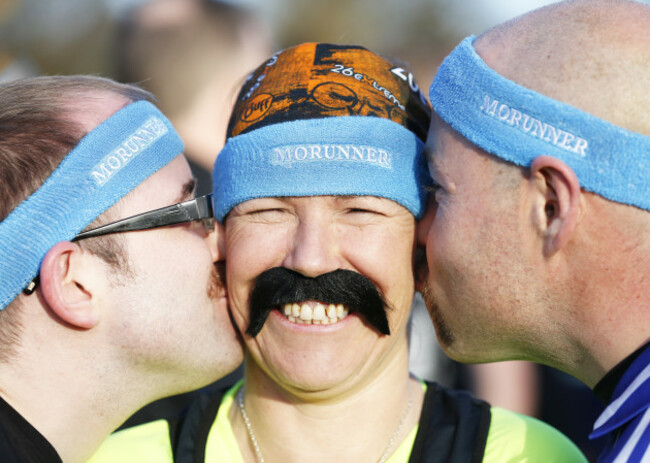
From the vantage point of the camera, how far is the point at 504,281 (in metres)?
2.75

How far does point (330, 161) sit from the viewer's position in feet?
9.48

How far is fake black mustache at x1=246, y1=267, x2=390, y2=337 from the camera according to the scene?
2881 mm

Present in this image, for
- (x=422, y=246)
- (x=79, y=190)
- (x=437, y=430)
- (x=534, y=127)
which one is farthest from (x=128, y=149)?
(x=437, y=430)

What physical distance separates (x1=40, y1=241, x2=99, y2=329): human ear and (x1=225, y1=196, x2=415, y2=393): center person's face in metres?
0.56

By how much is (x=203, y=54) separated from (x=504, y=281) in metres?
3.14

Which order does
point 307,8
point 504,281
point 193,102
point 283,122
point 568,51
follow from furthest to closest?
1. point 307,8
2. point 193,102
3. point 283,122
4. point 504,281
5. point 568,51

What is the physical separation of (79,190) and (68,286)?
34cm

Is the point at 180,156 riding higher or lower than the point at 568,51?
lower

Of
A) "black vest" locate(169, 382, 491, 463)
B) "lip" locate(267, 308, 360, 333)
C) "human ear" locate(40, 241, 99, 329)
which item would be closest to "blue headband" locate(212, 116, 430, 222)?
"lip" locate(267, 308, 360, 333)

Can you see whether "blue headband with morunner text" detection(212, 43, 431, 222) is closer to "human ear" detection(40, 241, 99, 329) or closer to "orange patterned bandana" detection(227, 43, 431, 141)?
"orange patterned bandana" detection(227, 43, 431, 141)

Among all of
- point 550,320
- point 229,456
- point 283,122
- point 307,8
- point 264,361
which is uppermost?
point 283,122

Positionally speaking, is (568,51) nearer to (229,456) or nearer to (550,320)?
(550,320)

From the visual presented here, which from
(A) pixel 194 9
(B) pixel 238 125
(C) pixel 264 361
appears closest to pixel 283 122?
(B) pixel 238 125

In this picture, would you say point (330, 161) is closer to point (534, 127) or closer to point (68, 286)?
point (534, 127)
